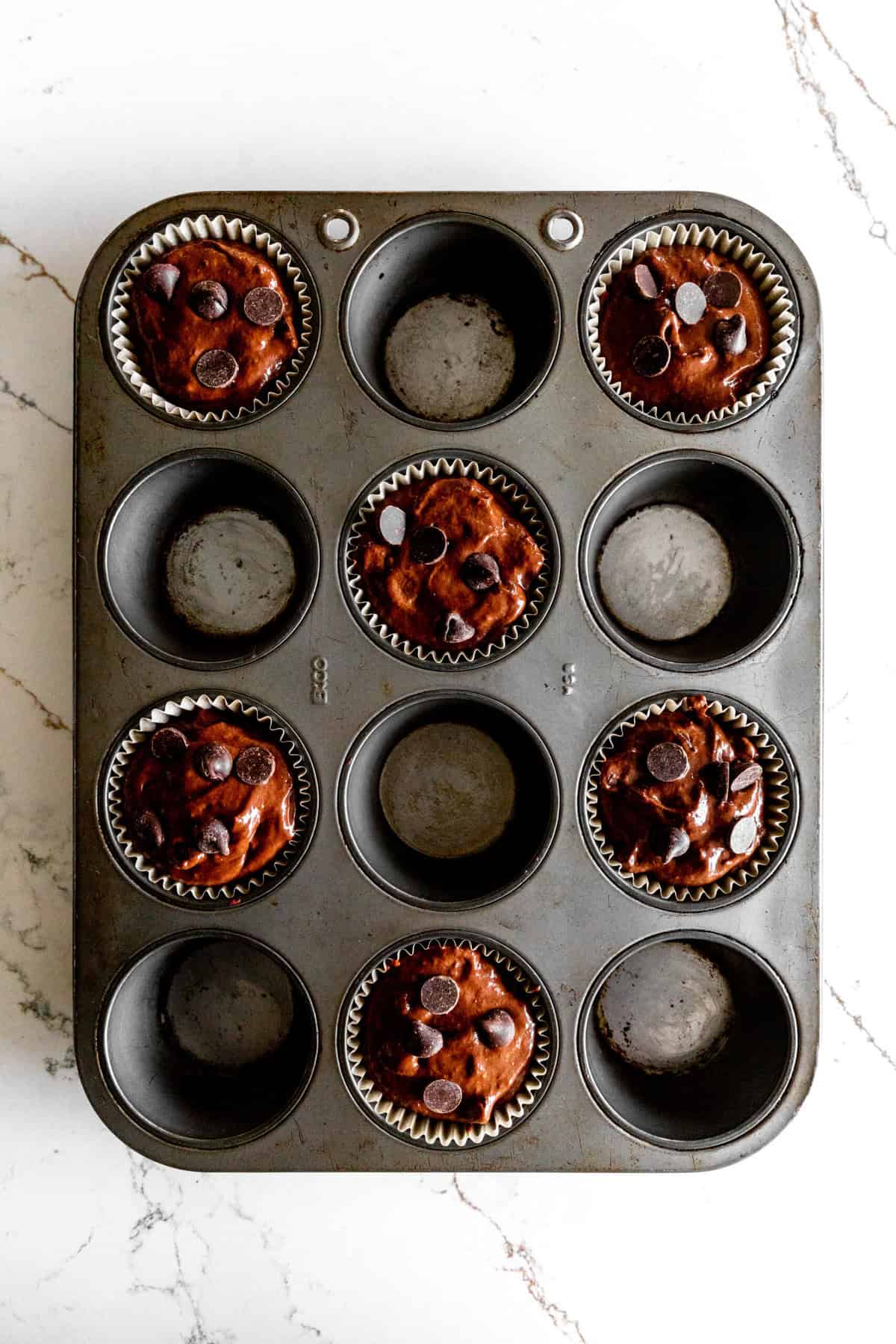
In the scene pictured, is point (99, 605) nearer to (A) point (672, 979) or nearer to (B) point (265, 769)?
(B) point (265, 769)

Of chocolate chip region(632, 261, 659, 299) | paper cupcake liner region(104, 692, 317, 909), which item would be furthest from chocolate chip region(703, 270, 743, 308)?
paper cupcake liner region(104, 692, 317, 909)

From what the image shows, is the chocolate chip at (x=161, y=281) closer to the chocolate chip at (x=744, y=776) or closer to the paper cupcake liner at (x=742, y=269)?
the paper cupcake liner at (x=742, y=269)

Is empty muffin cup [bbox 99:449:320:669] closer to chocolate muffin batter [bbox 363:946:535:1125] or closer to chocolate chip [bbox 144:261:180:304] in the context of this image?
chocolate chip [bbox 144:261:180:304]

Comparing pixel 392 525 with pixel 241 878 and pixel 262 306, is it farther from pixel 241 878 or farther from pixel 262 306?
pixel 241 878

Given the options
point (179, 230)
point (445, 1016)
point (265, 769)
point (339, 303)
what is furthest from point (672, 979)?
point (179, 230)

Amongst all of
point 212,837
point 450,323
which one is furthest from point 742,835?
point 450,323

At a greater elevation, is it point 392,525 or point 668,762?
point 392,525
